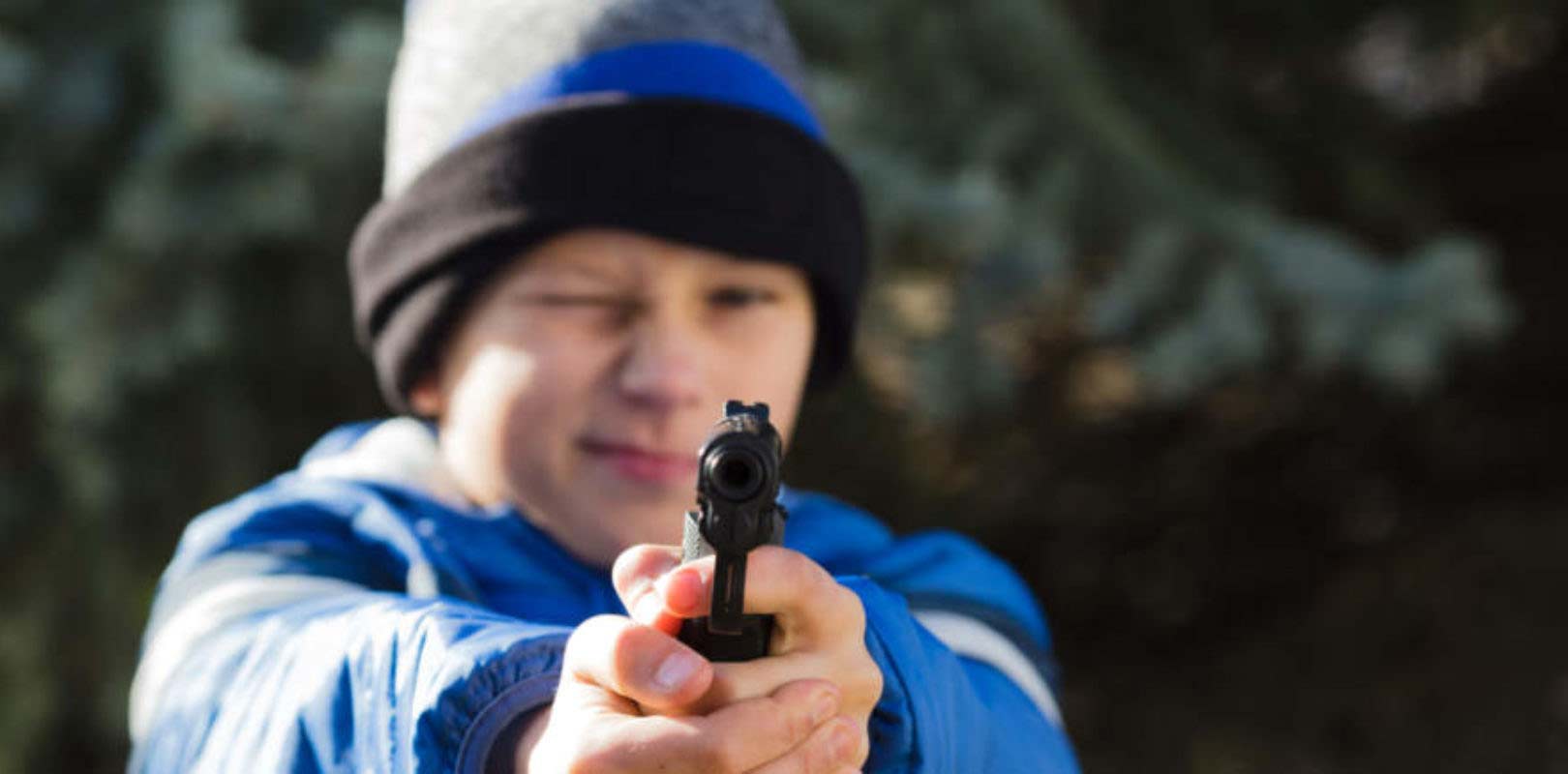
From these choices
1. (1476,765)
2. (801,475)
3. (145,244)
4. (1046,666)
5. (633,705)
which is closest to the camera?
(633,705)

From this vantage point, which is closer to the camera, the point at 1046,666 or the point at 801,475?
the point at 1046,666

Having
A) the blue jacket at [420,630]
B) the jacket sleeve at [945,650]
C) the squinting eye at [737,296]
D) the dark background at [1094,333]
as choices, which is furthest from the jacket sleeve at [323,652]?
the dark background at [1094,333]

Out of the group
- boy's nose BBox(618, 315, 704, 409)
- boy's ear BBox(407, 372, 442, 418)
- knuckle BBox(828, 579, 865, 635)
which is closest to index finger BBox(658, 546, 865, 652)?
knuckle BBox(828, 579, 865, 635)

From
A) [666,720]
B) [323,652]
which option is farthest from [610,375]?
[666,720]

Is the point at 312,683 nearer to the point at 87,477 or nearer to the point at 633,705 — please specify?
the point at 633,705

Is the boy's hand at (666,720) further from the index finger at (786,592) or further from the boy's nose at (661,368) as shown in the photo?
the boy's nose at (661,368)

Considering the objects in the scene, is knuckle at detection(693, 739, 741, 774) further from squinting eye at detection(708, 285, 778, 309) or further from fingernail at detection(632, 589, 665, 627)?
squinting eye at detection(708, 285, 778, 309)

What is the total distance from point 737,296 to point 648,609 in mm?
718

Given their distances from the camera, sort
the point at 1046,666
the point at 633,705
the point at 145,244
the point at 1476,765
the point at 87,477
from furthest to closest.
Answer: the point at 1476,765 → the point at 87,477 → the point at 145,244 → the point at 1046,666 → the point at 633,705

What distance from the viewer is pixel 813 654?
1.00 metres

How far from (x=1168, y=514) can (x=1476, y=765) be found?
2.39 ft

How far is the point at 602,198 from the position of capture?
61.8 inches

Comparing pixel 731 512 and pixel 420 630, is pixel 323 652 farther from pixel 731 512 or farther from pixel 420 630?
pixel 731 512

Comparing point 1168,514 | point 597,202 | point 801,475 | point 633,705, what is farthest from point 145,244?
point 1168,514
